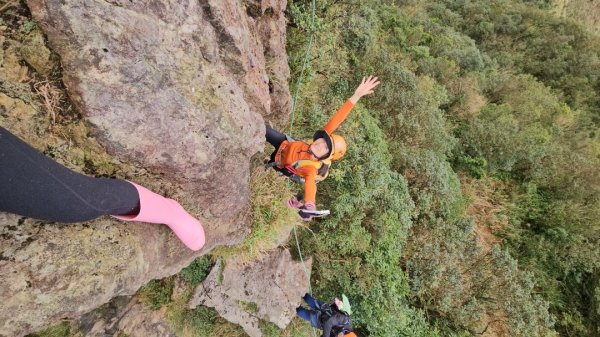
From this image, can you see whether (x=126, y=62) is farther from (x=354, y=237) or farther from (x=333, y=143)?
(x=354, y=237)

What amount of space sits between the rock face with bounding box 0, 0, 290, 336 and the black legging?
0.47 meters

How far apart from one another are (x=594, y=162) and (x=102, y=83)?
15893 mm

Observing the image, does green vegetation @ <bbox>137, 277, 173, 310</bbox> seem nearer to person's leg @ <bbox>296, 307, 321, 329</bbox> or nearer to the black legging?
person's leg @ <bbox>296, 307, 321, 329</bbox>

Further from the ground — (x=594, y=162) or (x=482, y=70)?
(x=482, y=70)

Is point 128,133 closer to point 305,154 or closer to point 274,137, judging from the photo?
point 305,154

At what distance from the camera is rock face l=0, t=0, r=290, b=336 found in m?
2.70

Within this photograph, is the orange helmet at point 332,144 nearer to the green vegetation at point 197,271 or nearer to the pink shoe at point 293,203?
the pink shoe at point 293,203

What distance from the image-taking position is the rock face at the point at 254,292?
5.73 meters

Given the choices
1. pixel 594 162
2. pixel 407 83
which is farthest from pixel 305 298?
pixel 594 162

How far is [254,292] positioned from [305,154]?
2.54 meters

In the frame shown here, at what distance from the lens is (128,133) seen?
3.14 metres

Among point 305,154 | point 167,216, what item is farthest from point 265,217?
point 167,216

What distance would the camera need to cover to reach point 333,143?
495 cm

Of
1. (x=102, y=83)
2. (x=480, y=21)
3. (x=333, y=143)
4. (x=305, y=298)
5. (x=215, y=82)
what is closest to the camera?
(x=102, y=83)
